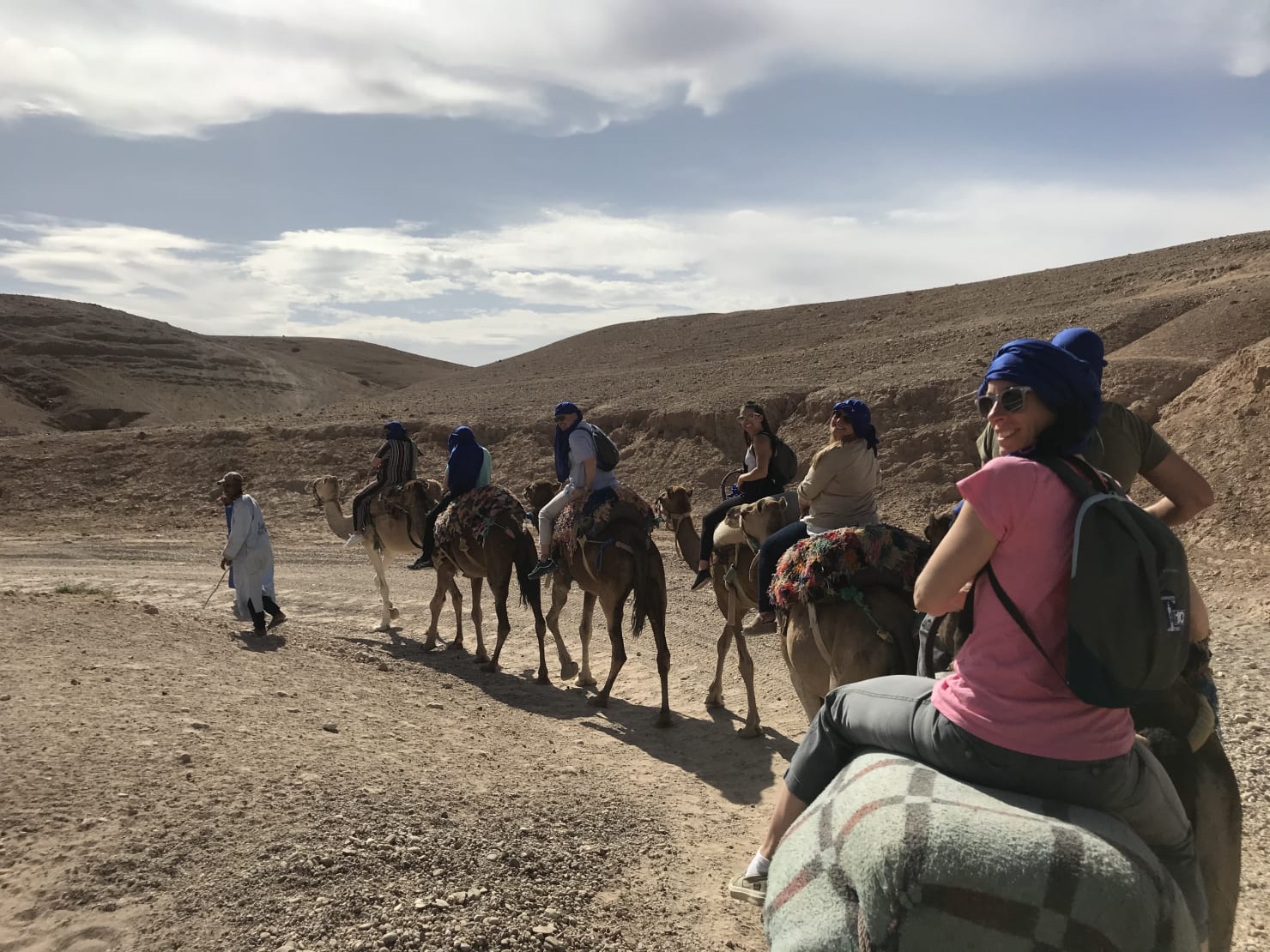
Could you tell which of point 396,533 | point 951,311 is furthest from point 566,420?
point 951,311

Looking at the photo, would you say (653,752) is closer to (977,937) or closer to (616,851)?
(616,851)

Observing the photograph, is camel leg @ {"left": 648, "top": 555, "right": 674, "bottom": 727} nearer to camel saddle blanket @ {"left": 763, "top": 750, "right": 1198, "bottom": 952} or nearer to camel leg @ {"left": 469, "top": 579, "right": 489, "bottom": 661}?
camel leg @ {"left": 469, "top": 579, "right": 489, "bottom": 661}

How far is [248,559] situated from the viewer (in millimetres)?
12281

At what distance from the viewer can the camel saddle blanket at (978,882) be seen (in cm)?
274

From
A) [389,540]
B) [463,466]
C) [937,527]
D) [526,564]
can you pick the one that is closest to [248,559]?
[389,540]

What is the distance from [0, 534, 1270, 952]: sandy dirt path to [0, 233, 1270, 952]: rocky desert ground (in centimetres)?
2

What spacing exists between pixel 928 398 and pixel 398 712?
21.1 m

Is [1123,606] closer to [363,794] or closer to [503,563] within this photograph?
[363,794]

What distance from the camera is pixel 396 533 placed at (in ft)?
45.8

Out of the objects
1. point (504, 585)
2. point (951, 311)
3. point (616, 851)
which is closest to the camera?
point (616, 851)

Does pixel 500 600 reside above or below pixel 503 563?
below

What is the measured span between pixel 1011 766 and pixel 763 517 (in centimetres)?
502

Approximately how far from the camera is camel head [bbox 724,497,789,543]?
7922 mm

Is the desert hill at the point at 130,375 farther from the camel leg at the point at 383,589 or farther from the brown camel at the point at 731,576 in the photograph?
the brown camel at the point at 731,576
